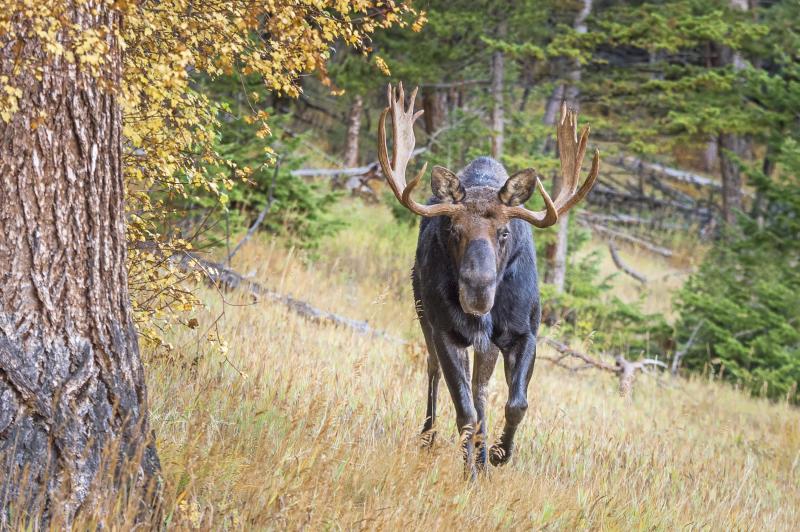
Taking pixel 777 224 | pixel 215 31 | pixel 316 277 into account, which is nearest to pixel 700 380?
pixel 777 224

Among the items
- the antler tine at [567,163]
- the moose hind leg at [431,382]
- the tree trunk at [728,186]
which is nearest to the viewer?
the antler tine at [567,163]

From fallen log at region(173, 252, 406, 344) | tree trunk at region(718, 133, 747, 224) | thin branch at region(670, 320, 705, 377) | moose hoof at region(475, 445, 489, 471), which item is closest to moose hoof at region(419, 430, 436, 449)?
moose hoof at region(475, 445, 489, 471)

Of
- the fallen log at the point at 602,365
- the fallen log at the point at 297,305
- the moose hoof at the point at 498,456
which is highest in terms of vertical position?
the moose hoof at the point at 498,456

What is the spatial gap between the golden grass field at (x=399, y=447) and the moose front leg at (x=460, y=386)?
0.14 meters

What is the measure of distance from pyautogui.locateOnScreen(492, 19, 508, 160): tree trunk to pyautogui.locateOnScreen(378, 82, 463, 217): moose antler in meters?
7.08

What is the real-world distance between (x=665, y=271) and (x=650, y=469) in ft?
49.2

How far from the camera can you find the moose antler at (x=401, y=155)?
197 inches

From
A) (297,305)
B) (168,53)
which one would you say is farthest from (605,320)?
(168,53)

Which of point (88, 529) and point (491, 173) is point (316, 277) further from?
point (88, 529)

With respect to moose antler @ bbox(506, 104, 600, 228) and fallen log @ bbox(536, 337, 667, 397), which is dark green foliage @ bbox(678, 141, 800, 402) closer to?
fallen log @ bbox(536, 337, 667, 397)

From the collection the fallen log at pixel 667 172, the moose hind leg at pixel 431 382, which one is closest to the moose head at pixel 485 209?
the moose hind leg at pixel 431 382

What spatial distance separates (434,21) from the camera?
11906 millimetres

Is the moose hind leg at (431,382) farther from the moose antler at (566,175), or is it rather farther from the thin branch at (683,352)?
the thin branch at (683,352)

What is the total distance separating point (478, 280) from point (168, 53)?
78.3 inches
